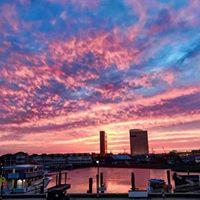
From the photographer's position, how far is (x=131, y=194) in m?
33.9

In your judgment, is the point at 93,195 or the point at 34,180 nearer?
the point at 93,195

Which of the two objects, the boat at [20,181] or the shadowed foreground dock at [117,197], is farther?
the boat at [20,181]

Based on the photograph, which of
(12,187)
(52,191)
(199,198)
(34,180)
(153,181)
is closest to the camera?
(52,191)

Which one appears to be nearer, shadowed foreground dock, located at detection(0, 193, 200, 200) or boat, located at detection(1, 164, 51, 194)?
shadowed foreground dock, located at detection(0, 193, 200, 200)

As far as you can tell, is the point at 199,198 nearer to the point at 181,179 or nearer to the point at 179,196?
the point at 179,196

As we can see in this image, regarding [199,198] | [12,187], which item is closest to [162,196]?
[199,198]

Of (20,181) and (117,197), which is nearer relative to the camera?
(117,197)

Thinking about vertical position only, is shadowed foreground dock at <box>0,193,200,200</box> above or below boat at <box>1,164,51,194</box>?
below

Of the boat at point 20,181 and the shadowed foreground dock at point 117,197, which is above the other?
the boat at point 20,181

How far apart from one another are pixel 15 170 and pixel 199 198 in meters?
49.1

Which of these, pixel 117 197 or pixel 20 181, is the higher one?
pixel 20 181

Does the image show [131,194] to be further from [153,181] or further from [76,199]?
[153,181]

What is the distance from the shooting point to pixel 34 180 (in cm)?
7425

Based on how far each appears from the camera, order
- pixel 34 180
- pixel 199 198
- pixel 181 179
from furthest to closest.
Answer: pixel 181 179
pixel 34 180
pixel 199 198
